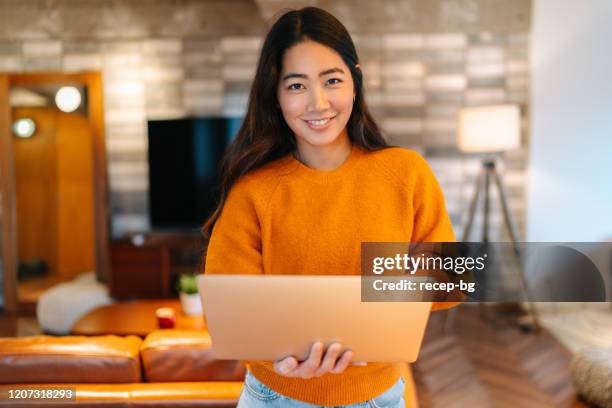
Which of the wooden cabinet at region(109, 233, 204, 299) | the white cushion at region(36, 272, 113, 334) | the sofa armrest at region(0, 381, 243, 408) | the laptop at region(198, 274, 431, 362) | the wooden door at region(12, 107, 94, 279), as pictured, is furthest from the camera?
the wooden cabinet at region(109, 233, 204, 299)

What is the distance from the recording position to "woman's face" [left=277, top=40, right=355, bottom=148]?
1.71 ft

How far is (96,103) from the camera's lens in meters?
2.48

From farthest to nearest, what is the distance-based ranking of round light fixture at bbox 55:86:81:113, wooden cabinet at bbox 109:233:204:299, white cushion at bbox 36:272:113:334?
wooden cabinet at bbox 109:233:204:299
round light fixture at bbox 55:86:81:113
white cushion at bbox 36:272:113:334

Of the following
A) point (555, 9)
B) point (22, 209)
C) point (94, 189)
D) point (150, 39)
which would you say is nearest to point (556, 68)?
point (555, 9)

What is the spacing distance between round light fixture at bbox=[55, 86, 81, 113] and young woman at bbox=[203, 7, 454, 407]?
181cm

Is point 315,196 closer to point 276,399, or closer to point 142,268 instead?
point 276,399

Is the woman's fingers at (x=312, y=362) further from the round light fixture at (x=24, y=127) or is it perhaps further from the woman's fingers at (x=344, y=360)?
the round light fixture at (x=24, y=127)

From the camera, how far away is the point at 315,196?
54cm

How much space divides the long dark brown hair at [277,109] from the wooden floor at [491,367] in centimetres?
107

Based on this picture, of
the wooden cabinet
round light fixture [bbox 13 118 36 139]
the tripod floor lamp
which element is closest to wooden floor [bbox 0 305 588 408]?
the tripod floor lamp

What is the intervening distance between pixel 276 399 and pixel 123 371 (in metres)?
0.32

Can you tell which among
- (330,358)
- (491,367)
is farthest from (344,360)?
(491,367)

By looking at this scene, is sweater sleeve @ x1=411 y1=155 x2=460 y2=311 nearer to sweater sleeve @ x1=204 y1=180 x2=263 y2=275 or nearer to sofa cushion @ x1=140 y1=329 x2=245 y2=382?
sweater sleeve @ x1=204 y1=180 x2=263 y2=275

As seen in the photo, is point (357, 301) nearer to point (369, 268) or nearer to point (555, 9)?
point (369, 268)
